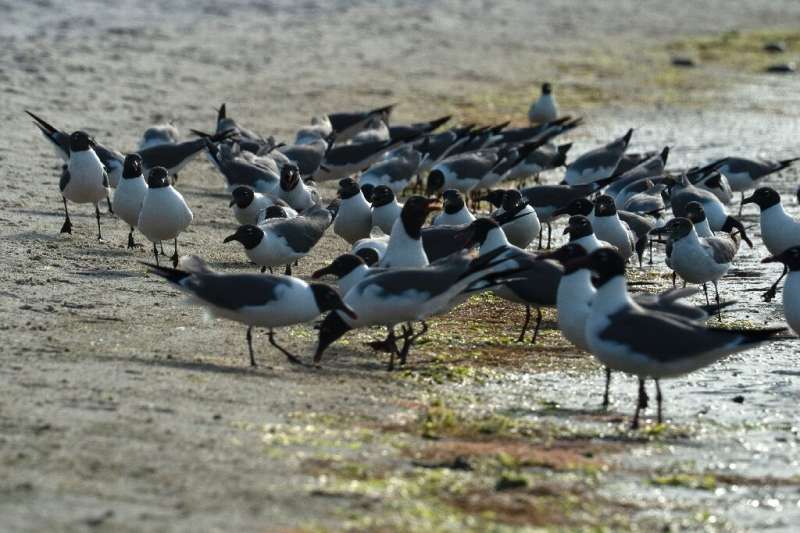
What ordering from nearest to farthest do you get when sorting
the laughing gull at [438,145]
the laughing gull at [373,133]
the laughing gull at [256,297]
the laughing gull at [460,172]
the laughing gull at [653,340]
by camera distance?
the laughing gull at [653,340] < the laughing gull at [256,297] < the laughing gull at [460,172] < the laughing gull at [438,145] < the laughing gull at [373,133]

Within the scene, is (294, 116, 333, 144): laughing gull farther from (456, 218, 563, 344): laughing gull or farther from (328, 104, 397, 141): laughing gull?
(456, 218, 563, 344): laughing gull

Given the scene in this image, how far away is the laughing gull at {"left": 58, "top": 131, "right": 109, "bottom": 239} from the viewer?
12.6 metres

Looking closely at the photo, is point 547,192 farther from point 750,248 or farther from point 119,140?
point 119,140

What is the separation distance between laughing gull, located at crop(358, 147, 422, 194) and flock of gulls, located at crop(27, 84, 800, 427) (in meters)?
0.02

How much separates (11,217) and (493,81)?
13.5 metres

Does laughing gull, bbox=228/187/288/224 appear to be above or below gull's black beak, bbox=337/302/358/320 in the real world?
above

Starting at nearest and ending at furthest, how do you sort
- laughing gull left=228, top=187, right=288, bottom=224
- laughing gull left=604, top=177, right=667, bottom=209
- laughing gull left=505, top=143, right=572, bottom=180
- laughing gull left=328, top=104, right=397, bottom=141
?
1. laughing gull left=228, top=187, right=288, bottom=224
2. laughing gull left=604, top=177, right=667, bottom=209
3. laughing gull left=505, top=143, right=572, bottom=180
4. laughing gull left=328, top=104, right=397, bottom=141

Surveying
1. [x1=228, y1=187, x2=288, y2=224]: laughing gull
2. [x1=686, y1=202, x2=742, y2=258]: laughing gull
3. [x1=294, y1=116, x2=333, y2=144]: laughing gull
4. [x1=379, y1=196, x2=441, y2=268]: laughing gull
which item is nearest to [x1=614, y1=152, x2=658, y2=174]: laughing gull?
[x1=294, y1=116, x2=333, y2=144]: laughing gull

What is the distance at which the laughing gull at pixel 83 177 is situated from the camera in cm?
1264

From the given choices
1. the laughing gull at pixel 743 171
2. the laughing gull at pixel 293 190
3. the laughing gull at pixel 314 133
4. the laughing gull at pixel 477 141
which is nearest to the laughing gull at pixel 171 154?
the laughing gull at pixel 293 190

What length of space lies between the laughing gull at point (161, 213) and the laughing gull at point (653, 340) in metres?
4.51

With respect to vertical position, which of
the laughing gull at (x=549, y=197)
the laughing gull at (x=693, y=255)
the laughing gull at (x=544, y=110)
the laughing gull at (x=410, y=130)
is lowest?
the laughing gull at (x=693, y=255)

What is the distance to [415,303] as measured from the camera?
29.5 ft

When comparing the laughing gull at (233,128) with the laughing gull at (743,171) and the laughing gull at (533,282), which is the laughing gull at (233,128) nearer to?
the laughing gull at (743,171)
